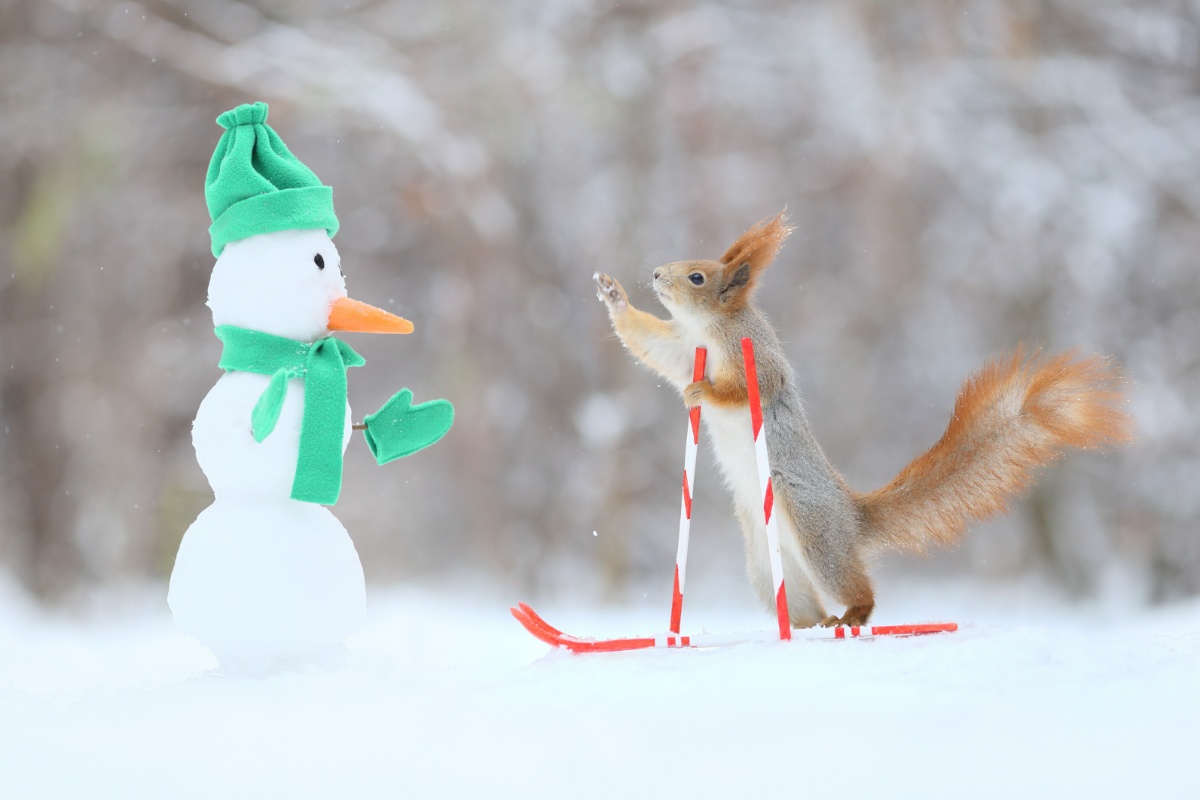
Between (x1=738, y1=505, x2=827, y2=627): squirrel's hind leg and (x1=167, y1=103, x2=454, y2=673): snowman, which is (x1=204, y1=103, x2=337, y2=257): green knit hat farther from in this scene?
(x1=738, y1=505, x2=827, y2=627): squirrel's hind leg

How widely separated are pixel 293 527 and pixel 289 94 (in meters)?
2.10

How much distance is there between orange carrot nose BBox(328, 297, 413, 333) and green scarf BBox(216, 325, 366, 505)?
29mm

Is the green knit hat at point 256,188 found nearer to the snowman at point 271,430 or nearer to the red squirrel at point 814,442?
the snowman at point 271,430

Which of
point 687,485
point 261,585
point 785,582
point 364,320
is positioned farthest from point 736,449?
point 261,585

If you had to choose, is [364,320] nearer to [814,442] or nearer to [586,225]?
[814,442]

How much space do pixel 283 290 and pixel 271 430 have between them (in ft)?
0.54

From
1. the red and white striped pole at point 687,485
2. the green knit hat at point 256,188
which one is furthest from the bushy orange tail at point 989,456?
the green knit hat at point 256,188

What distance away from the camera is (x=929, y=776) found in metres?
0.91

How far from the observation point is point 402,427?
135cm

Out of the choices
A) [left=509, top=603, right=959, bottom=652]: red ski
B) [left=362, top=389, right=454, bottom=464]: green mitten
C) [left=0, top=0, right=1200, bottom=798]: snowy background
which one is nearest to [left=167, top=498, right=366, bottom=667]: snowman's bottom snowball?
[left=362, top=389, right=454, bottom=464]: green mitten

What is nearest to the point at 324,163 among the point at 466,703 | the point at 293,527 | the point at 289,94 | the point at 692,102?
the point at 289,94

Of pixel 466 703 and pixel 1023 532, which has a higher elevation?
pixel 1023 532

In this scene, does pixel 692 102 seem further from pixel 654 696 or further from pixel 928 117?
pixel 654 696

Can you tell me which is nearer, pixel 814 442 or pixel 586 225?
pixel 814 442
